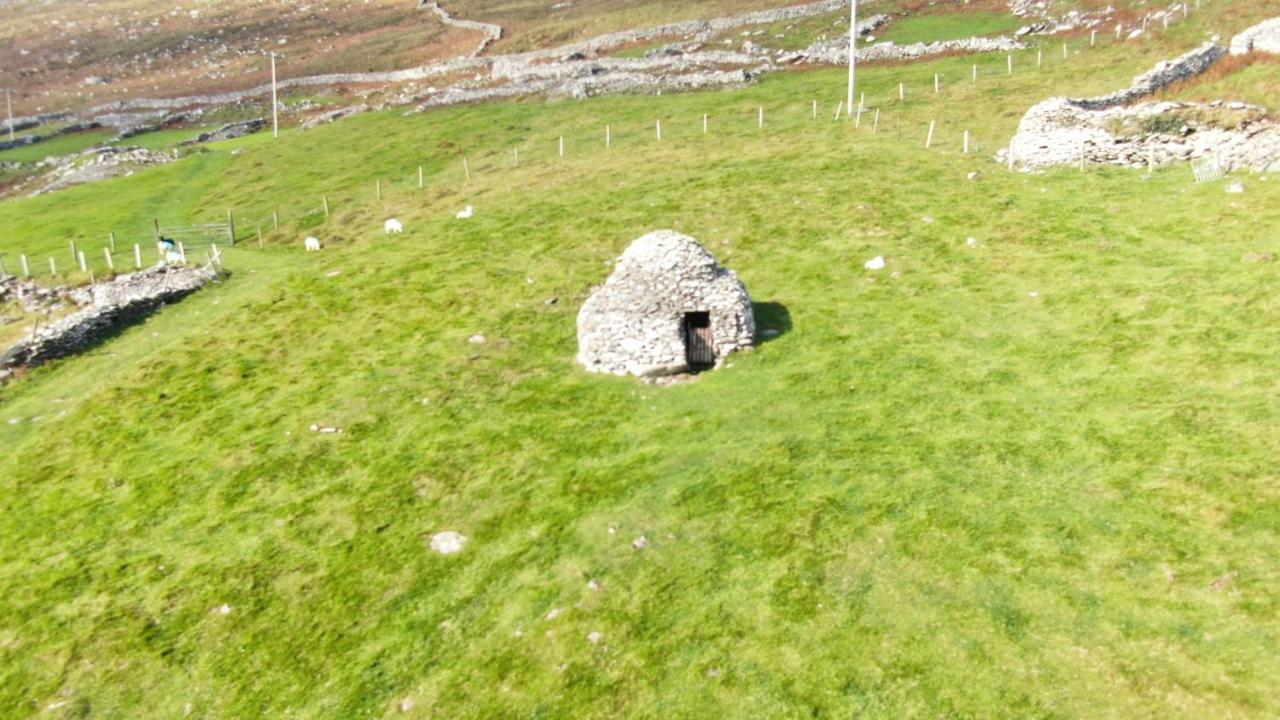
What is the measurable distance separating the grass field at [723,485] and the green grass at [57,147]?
81.2m

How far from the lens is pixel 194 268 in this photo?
38.8 m

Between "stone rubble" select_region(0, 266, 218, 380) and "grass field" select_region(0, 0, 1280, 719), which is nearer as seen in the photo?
"grass field" select_region(0, 0, 1280, 719)

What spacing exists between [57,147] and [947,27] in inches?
4220

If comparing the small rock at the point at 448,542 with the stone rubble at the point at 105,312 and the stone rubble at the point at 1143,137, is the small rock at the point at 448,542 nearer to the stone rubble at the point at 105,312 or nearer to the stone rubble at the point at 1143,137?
the stone rubble at the point at 105,312

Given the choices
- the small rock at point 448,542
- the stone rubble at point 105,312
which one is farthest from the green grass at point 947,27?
the small rock at point 448,542

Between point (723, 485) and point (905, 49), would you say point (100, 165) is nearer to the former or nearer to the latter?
point (905, 49)

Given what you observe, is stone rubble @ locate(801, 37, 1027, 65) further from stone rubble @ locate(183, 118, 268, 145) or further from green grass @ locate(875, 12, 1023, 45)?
stone rubble @ locate(183, 118, 268, 145)

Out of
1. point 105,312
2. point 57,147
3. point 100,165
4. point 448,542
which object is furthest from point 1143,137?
point 57,147

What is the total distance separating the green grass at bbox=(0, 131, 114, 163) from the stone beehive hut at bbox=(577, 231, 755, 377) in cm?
9899

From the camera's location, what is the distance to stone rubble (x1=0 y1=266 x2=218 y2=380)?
30391mm

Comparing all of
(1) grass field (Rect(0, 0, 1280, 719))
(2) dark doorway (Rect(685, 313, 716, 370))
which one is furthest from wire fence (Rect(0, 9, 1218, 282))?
(2) dark doorway (Rect(685, 313, 716, 370))

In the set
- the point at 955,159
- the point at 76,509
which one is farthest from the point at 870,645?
the point at 955,159

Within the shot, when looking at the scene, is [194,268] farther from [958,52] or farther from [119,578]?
[958,52]

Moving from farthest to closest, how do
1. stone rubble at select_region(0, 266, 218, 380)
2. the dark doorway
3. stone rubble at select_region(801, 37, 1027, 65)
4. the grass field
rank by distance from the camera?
A: stone rubble at select_region(801, 37, 1027, 65) < stone rubble at select_region(0, 266, 218, 380) < the dark doorway < the grass field
